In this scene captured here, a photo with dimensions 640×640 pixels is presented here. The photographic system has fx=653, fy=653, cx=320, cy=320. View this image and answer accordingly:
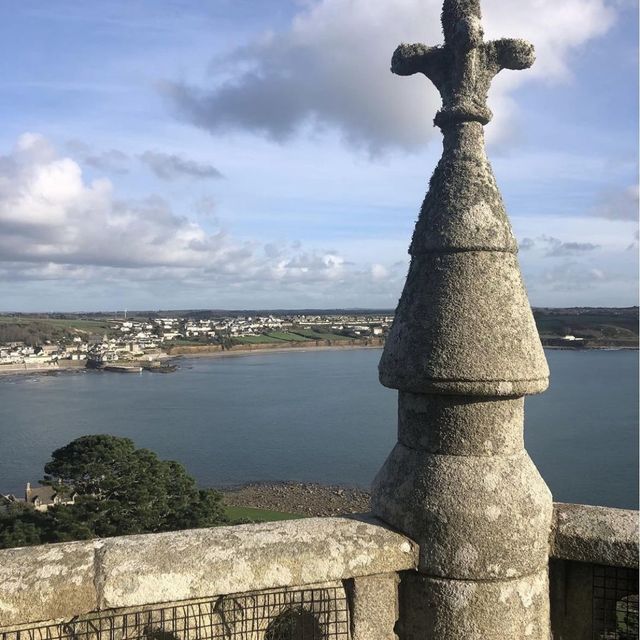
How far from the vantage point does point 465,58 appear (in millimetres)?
2803

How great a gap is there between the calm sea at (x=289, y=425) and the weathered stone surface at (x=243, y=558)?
29.3 meters

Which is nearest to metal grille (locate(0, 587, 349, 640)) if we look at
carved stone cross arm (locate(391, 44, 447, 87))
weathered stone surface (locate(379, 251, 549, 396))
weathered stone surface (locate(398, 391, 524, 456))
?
weathered stone surface (locate(398, 391, 524, 456))

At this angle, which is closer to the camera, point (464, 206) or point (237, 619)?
point (237, 619)

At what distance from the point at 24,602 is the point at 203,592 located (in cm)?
60

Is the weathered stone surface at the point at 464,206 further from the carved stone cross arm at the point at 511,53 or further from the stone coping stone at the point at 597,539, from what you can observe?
the stone coping stone at the point at 597,539

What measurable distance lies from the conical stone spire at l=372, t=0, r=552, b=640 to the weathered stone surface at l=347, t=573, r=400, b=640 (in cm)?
9

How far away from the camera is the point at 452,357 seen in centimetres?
258

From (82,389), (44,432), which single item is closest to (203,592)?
(44,432)

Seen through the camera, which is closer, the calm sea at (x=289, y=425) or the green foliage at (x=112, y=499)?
the green foliage at (x=112, y=499)

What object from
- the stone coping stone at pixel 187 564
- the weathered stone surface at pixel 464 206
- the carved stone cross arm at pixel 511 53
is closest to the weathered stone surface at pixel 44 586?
the stone coping stone at pixel 187 564

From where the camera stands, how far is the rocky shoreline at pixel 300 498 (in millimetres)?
30062

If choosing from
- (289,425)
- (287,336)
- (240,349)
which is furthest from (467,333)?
(287,336)

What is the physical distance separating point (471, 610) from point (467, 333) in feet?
3.60

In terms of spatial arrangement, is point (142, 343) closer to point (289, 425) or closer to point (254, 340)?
point (254, 340)
